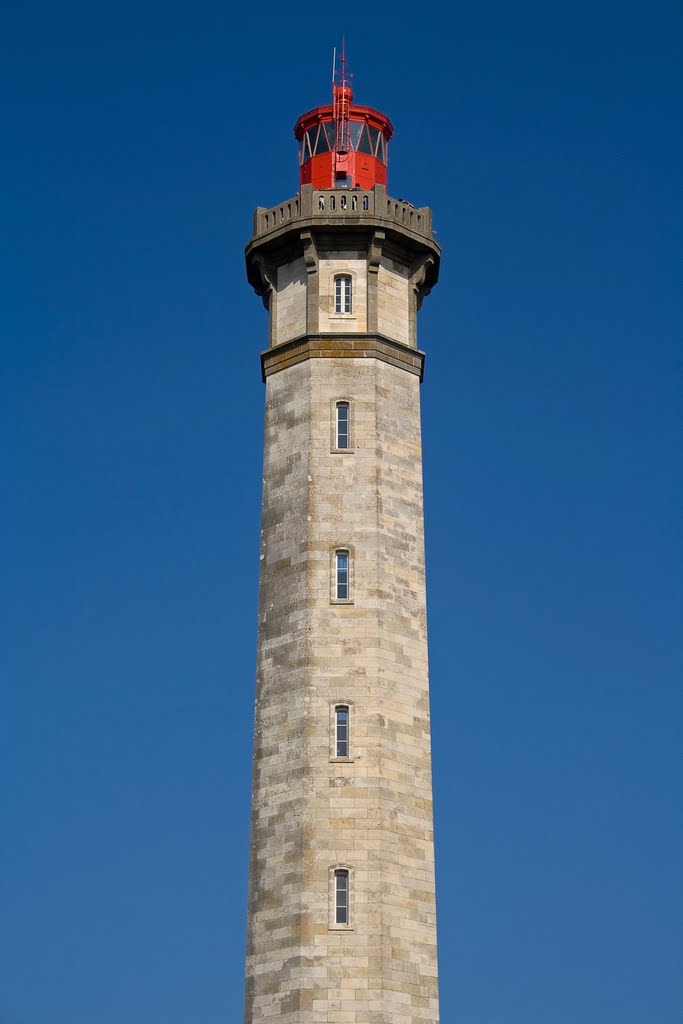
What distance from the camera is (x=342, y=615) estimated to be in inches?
2062

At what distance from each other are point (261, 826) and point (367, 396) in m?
12.9

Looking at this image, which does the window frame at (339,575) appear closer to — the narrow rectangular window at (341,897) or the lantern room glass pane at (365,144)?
the narrow rectangular window at (341,897)

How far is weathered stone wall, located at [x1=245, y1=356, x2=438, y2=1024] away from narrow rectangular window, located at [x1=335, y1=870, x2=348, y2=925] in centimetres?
23

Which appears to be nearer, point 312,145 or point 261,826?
point 261,826

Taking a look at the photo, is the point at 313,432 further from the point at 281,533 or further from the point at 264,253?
the point at 264,253

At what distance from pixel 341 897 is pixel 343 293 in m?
18.2

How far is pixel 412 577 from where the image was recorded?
53906mm

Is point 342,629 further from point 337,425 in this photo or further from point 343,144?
point 343,144

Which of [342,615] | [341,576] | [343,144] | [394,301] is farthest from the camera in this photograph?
[343,144]

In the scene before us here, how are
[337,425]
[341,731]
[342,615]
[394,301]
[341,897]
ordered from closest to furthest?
[341,897]
[341,731]
[342,615]
[337,425]
[394,301]

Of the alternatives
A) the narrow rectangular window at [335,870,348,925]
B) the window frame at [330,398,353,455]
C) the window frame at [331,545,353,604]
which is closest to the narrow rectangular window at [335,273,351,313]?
the window frame at [330,398,353,455]

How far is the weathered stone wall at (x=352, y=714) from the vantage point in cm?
4894

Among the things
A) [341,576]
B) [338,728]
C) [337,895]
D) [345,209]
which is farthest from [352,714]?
[345,209]


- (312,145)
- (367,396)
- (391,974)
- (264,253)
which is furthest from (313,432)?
(391,974)
